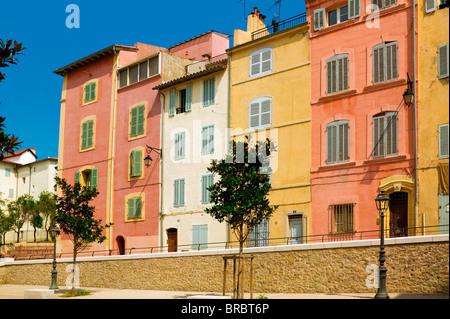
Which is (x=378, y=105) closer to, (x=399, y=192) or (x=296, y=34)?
(x=399, y=192)

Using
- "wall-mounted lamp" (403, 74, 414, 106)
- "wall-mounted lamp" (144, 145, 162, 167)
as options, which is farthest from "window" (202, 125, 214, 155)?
"wall-mounted lamp" (403, 74, 414, 106)

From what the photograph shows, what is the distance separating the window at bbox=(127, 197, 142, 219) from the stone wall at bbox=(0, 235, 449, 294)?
167 inches

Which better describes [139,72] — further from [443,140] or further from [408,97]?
[443,140]

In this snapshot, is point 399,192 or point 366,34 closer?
point 399,192

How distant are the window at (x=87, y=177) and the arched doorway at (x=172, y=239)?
7.68 m

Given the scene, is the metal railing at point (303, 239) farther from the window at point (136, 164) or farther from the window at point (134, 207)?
the window at point (136, 164)

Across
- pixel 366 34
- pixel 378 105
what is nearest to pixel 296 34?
pixel 366 34

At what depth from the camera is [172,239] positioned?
3406 cm

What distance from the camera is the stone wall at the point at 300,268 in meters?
20.0

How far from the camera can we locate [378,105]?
25891 millimetres

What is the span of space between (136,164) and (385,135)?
16019 mm

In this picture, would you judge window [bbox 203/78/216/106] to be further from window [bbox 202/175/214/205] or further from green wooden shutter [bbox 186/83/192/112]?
window [bbox 202/175/214/205]

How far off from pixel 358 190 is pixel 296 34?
828 cm

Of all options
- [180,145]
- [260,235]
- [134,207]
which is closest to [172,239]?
[134,207]
